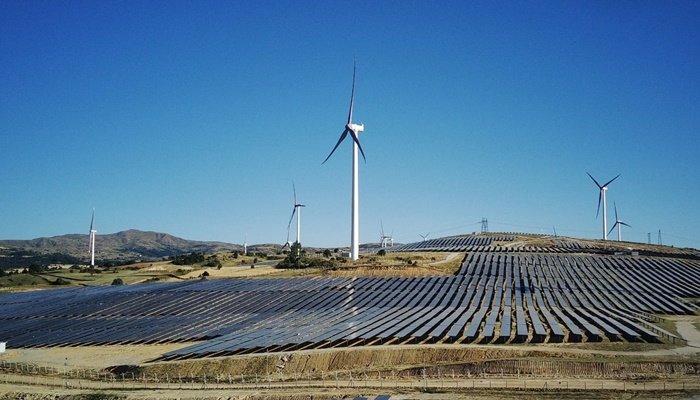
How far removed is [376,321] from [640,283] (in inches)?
1925

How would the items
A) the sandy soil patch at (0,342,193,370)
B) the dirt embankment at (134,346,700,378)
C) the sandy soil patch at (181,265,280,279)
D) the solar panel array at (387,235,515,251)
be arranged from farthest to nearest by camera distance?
the solar panel array at (387,235,515,251), the sandy soil patch at (181,265,280,279), the sandy soil patch at (0,342,193,370), the dirt embankment at (134,346,700,378)

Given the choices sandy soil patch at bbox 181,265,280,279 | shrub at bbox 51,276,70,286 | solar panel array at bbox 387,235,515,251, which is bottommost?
shrub at bbox 51,276,70,286

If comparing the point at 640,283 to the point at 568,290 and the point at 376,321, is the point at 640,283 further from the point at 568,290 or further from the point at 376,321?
the point at 376,321

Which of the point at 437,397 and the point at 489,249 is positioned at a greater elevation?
the point at 489,249

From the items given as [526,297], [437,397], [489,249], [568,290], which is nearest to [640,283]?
[568,290]

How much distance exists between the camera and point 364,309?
204ft

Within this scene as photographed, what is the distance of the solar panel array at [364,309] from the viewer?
46.8 metres

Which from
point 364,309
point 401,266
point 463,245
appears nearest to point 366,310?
point 364,309

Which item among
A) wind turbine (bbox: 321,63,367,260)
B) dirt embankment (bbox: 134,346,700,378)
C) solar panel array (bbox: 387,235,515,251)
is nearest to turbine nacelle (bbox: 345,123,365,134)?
wind turbine (bbox: 321,63,367,260)

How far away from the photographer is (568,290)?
78688mm

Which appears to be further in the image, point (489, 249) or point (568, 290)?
point (489, 249)

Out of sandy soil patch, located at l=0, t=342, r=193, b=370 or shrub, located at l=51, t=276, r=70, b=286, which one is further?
shrub, located at l=51, t=276, r=70, b=286

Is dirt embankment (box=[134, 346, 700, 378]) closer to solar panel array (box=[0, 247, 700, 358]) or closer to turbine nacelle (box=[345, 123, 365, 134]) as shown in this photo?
solar panel array (box=[0, 247, 700, 358])

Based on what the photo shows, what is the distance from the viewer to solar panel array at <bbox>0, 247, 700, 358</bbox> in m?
46.8
